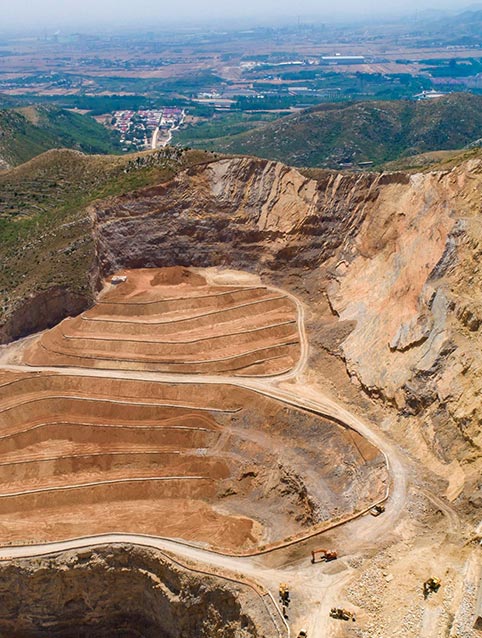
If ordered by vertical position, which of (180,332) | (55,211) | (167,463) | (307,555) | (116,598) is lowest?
(116,598)

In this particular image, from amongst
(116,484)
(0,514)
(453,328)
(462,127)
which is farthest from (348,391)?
(462,127)

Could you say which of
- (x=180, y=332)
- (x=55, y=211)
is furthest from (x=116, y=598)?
(x=55, y=211)

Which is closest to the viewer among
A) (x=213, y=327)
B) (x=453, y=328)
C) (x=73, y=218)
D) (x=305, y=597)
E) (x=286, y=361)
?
(x=305, y=597)

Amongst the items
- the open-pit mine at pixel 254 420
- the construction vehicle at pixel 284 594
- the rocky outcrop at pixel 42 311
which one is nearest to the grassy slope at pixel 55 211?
the rocky outcrop at pixel 42 311

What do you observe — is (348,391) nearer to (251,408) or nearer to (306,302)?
(251,408)

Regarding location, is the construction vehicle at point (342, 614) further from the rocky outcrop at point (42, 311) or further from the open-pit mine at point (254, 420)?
the rocky outcrop at point (42, 311)

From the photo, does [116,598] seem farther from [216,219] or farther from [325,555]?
[216,219]

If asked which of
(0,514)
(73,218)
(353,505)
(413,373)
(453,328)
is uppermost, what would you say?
(73,218)
